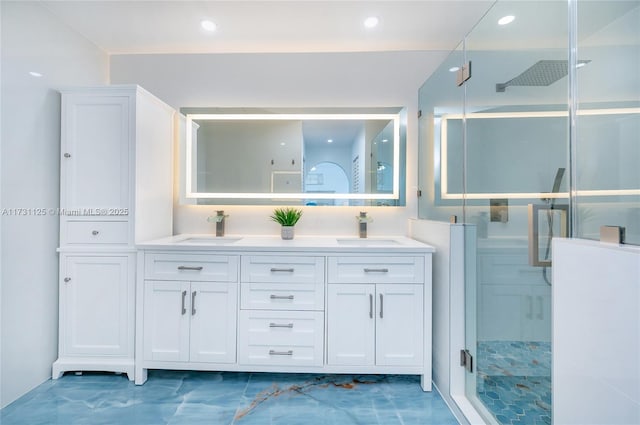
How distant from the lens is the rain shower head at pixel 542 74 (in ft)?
3.81

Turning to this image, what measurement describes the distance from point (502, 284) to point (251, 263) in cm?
145

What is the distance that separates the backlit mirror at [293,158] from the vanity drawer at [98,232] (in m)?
0.57

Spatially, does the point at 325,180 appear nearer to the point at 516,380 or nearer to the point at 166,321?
the point at 166,321

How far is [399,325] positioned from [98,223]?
209 cm

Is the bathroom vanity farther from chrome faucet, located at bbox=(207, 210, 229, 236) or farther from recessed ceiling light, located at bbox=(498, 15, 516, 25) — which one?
recessed ceiling light, located at bbox=(498, 15, 516, 25)

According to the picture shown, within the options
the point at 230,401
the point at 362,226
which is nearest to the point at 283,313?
the point at 230,401

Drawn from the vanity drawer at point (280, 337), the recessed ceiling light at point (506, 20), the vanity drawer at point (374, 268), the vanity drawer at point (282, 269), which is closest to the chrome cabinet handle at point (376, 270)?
the vanity drawer at point (374, 268)

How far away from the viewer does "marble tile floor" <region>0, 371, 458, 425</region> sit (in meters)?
1.53

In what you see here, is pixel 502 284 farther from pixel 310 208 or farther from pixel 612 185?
pixel 310 208

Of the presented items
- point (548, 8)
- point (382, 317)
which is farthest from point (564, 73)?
point (382, 317)

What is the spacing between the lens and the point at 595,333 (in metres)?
0.85

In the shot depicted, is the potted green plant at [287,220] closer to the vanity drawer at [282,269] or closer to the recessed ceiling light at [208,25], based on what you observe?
the vanity drawer at [282,269]

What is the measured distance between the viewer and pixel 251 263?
1795 millimetres

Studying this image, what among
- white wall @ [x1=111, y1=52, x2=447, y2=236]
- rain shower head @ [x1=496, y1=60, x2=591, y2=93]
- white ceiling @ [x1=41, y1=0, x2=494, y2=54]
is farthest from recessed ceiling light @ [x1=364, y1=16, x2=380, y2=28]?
rain shower head @ [x1=496, y1=60, x2=591, y2=93]
